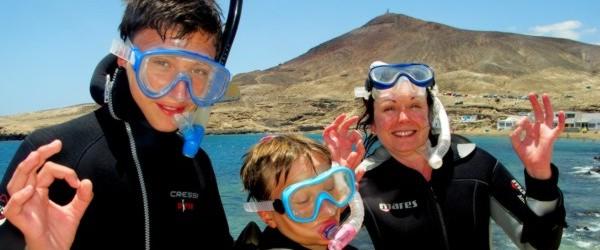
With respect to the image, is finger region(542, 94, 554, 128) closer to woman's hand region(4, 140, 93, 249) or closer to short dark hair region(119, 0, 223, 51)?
short dark hair region(119, 0, 223, 51)

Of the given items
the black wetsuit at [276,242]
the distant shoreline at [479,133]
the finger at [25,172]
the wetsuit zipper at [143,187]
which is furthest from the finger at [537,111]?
the distant shoreline at [479,133]

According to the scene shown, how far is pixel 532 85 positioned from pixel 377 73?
126745 mm

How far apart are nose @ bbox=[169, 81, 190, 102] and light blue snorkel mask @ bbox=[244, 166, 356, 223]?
582 mm

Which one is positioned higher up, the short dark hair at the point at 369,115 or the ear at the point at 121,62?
the ear at the point at 121,62

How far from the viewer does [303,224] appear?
2436 millimetres

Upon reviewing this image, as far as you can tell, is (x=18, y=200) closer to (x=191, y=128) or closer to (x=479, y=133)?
(x=191, y=128)

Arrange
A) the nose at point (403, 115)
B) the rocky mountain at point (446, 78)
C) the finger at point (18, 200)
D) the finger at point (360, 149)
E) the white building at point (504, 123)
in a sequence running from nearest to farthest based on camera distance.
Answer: the finger at point (18, 200), the finger at point (360, 149), the nose at point (403, 115), the white building at point (504, 123), the rocky mountain at point (446, 78)

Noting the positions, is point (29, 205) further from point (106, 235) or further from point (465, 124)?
point (465, 124)

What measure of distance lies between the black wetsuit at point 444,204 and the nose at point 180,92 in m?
1.43

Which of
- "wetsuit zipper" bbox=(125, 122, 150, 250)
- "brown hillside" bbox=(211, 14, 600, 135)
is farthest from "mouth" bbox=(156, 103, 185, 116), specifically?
"brown hillside" bbox=(211, 14, 600, 135)

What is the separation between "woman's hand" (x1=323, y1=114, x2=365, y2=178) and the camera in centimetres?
263

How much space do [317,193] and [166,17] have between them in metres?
0.95

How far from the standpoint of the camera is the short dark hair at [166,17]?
213 centimetres

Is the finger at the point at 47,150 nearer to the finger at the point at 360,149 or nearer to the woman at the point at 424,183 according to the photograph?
the finger at the point at 360,149
